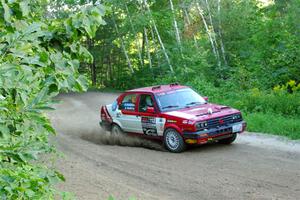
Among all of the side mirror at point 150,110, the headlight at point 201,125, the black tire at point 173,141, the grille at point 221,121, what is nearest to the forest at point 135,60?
the grille at point 221,121

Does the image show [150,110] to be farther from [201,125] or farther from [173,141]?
[201,125]

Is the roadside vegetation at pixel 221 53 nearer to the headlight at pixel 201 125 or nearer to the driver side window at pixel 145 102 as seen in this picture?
the headlight at pixel 201 125

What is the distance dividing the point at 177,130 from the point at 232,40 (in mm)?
20582

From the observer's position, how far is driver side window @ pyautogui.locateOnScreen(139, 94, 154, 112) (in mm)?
13703

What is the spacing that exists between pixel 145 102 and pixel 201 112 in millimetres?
1856

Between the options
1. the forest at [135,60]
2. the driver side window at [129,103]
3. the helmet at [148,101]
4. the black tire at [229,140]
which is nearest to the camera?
the forest at [135,60]

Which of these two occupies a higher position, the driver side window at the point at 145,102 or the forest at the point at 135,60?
the forest at the point at 135,60

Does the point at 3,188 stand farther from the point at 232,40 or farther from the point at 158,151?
the point at 232,40

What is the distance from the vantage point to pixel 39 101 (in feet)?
10.6

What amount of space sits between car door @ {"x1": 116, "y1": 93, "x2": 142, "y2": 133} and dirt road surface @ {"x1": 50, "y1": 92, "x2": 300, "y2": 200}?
0.40 m

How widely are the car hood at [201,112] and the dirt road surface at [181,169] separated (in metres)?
0.88

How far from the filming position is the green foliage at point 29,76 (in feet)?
10.3

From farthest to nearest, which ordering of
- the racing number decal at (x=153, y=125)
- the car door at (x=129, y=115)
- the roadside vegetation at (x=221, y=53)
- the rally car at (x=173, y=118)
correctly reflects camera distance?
the roadside vegetation at (x=221, y=53)
the car door at (x=129, y=115)
the racing number decal at (x=153, y=125)
the rally car at (x=173, y=118)

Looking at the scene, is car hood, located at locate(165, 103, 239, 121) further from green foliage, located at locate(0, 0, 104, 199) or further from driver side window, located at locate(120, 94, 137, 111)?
green foliage, located at locate(0, 0, 104, 199)
